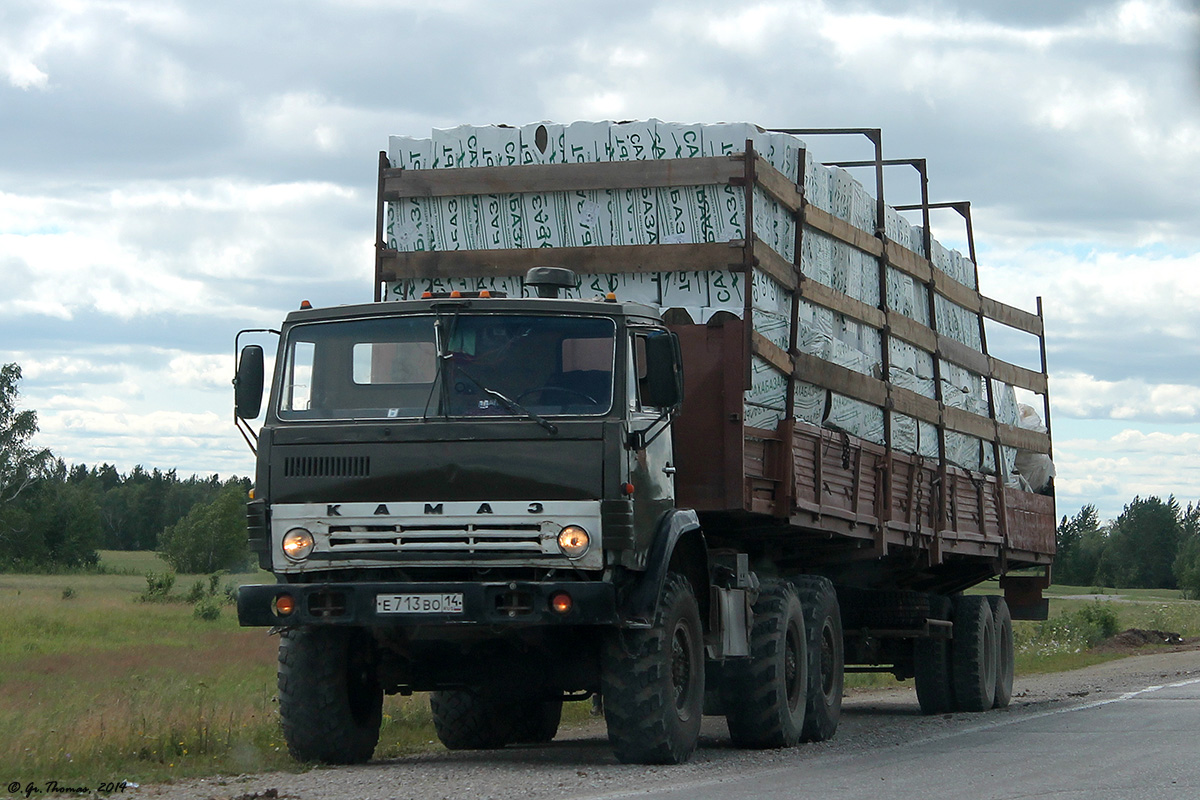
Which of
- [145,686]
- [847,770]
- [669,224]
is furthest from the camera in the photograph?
[145,686]

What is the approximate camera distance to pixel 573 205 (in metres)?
11.2

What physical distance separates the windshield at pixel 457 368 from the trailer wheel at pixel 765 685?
296cm

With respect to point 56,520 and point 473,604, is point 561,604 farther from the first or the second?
point 56,520

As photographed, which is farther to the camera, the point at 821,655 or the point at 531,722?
the point at 531,722

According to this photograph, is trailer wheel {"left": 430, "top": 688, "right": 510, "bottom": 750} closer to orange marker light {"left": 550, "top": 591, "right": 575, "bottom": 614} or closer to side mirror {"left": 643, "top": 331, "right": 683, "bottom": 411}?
orange marker light {"left": 550, "top": 591, "right": 575, "bottom": 614}

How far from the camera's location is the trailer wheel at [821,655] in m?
11.8

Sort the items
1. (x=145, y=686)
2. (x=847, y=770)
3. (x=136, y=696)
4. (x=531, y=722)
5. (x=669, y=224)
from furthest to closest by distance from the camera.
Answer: (x=145, y=686) < (x=136, y=696) < (x=531, y=722) < (x=669, y=224) < (x=847, y=770)

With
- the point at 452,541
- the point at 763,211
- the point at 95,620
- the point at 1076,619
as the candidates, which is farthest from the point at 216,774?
the point at 95,620

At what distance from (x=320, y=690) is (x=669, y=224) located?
4097 millimetres

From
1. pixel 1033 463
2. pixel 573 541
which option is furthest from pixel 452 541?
pixel 1033 463

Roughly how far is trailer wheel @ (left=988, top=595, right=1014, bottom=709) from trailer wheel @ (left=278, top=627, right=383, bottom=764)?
8.93m

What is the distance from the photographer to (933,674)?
15.6m

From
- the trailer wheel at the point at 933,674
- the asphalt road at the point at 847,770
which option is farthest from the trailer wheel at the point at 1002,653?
the asphalt road at the point at 847,770

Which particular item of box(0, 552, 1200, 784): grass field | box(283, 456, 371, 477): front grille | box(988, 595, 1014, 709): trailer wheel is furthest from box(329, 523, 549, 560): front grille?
box(988, 595, 1014, 709): trailer wheel
